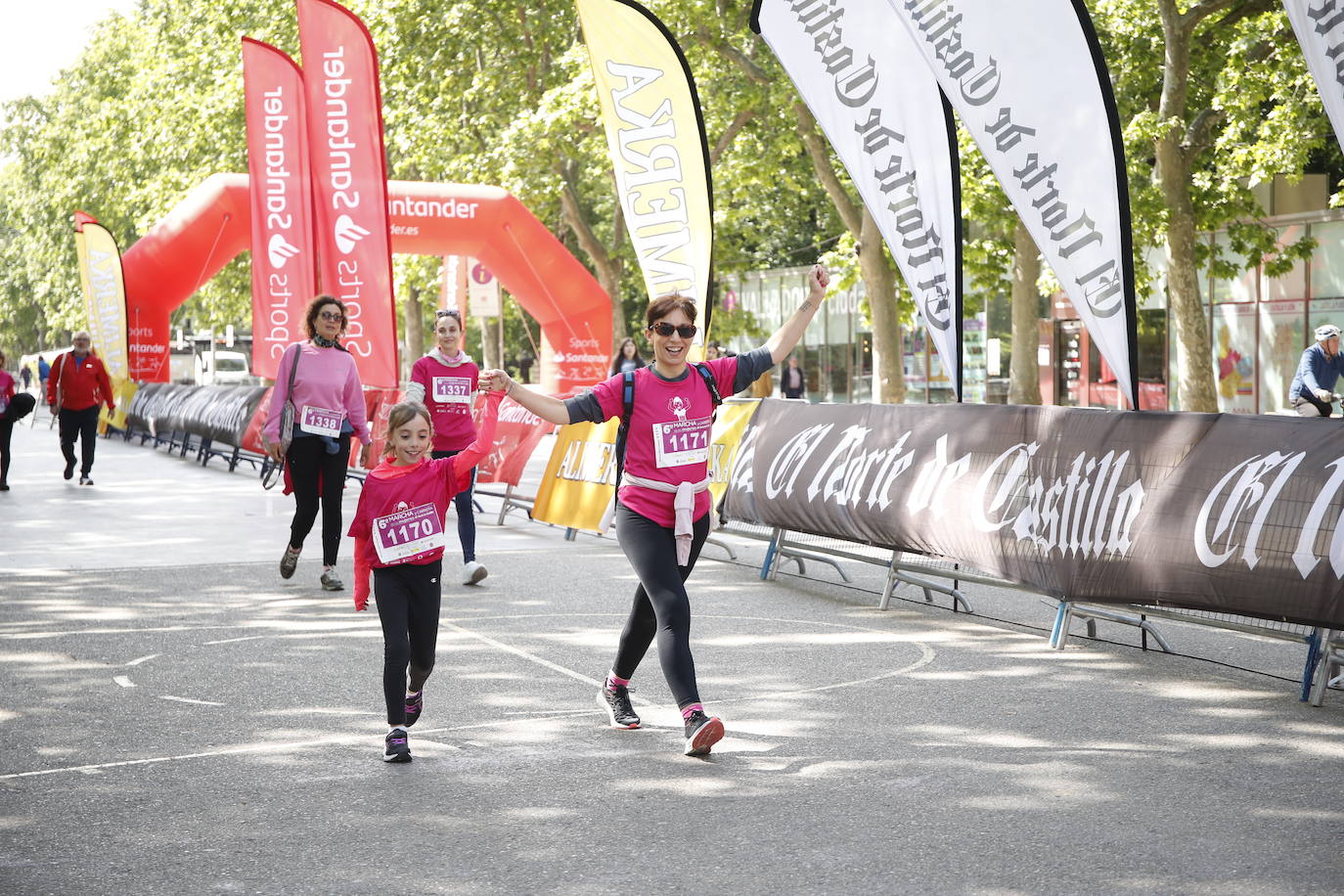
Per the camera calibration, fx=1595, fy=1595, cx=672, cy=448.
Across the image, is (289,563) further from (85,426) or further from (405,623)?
(85,426)

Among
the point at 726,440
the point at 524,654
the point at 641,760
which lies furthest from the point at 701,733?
the point at 726,440

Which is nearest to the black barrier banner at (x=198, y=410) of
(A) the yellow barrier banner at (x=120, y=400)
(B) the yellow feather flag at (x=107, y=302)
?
(A) the yellow barrier banner at (x=120, y=400)

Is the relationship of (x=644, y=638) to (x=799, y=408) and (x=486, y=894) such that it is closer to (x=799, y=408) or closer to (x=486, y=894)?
(x=486, y=894)

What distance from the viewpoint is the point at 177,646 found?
847cm

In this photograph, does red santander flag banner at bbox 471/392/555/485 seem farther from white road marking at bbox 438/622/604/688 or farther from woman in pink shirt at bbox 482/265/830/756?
woman in pink shirt at bbox 482/265/830/756

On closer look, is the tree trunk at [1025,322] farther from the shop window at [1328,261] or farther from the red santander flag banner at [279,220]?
the red santander flag banner at [279,220]

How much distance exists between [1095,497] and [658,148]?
22.3ft

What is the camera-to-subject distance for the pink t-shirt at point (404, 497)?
610 centimetres

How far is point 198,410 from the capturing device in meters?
26.5

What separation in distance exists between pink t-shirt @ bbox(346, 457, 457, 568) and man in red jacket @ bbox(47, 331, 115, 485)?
589 inches

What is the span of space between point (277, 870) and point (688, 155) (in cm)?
999

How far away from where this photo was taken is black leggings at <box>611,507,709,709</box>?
610 cm

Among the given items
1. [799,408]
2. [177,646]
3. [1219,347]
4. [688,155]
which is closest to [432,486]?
[177,646]

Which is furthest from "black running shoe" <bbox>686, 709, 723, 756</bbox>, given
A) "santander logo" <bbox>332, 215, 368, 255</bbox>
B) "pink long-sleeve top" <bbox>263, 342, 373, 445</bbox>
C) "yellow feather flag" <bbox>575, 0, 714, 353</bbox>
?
"santander logo" <bbox>332, 215, 368, 255</bbox>
